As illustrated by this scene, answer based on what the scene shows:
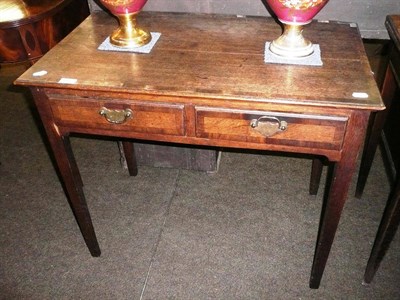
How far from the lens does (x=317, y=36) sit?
117 cm

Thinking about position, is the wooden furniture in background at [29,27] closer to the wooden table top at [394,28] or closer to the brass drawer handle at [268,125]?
the brass drawer handle at [268,125]

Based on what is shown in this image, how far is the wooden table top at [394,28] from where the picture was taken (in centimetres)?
113

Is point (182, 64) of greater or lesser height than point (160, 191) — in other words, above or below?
above

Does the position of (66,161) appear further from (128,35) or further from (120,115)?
(128,35)

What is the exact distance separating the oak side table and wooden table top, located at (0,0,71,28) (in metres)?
0.15

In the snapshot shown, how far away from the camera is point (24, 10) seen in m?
1.24

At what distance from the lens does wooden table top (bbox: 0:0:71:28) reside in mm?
1175

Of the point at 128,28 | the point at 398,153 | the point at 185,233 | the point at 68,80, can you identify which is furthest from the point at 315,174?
the point at 68,80

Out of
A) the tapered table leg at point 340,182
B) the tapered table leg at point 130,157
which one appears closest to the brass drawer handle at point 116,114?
the tapered table leg at point 340,182

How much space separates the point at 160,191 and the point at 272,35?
872mm

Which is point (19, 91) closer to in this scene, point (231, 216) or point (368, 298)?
point (231, 216)

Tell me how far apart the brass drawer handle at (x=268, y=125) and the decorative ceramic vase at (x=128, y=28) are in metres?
0.45

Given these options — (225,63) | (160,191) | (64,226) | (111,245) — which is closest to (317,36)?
(225,63)

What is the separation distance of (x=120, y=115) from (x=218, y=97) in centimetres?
28
